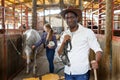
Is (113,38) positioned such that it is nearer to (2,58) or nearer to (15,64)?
(2,58)

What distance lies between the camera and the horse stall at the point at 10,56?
7.08 metres

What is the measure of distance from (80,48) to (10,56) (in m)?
4.97

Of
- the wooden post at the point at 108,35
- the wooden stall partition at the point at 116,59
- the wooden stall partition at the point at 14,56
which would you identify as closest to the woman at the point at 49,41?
the wooden stall partition at the point at 14,56

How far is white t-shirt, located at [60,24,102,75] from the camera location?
348 centimetres

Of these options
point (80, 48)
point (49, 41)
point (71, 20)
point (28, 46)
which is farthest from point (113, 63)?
point (28, 46)

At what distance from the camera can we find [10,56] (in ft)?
26.8

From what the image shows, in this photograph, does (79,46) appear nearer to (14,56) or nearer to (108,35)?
(108,35)

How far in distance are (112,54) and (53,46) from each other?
11.0 ft

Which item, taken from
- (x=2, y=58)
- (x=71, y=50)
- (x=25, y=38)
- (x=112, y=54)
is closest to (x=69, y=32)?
(x=71, y=50)

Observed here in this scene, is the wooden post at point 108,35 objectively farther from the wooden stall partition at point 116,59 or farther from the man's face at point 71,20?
the man's face at point 71,20

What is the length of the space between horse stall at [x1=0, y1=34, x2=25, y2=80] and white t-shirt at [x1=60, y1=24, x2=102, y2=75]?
12.3 feet

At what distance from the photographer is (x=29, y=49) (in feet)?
29.9

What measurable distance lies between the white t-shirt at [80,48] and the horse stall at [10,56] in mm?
3762

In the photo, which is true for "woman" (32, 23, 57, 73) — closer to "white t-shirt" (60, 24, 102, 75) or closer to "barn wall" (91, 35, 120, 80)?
"barn wall" (91, 35, 120, 80)
